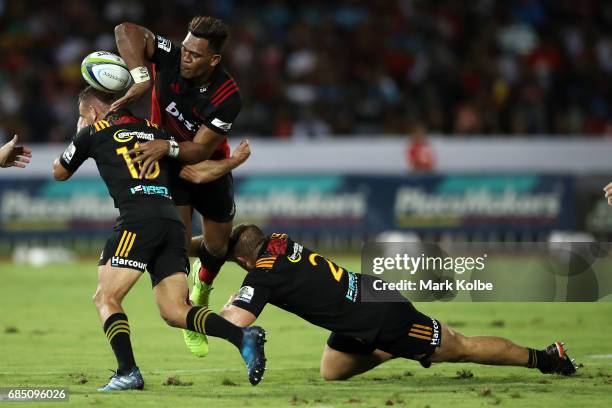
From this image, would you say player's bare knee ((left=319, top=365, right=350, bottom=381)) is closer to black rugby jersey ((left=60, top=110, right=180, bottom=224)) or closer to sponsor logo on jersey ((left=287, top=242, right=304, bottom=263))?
sponsor logo on jersey ((left=287, top=242, right=304, bottom=263))

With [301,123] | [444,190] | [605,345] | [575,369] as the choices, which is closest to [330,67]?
[301,123]

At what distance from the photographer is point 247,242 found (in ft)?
29.9

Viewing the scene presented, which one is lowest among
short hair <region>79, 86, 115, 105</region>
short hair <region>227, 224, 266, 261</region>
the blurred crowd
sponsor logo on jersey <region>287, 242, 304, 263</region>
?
sponsor logo on jersey <region>287, 242, 304, 263</region>

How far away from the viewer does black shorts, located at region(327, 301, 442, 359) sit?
8914 mm

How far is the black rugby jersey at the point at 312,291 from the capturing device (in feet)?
28.7

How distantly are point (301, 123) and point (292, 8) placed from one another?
368cm

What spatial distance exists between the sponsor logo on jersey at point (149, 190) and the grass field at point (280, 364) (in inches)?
56.0

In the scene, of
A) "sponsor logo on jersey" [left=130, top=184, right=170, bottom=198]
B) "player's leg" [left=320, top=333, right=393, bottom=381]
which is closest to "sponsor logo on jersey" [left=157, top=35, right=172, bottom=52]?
"sponsor logo on jersey" [left=130, top=184, right=170, bottom=198]

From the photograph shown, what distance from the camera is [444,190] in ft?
70.6

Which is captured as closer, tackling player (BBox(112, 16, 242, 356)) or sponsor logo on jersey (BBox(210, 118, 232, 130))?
tackling player (BBox(112, 16, 242, 356))

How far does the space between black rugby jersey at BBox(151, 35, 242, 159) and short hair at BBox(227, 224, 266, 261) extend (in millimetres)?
1143

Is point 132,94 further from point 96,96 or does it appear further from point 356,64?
point 356,64

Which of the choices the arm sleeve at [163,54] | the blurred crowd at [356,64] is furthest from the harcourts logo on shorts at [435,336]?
the blurred crowd at [356,64]

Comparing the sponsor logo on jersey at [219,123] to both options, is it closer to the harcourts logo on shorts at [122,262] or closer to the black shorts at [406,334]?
the harcourts logo on shorts at [122,262]
